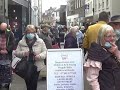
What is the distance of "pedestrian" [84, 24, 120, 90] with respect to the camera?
510 cm

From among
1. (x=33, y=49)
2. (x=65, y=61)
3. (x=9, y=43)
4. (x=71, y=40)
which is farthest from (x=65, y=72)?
(x=71, y=40)

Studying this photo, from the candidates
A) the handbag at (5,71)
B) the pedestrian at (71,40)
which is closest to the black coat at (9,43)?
the handbag at (5,71)

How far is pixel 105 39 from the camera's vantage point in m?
5.21

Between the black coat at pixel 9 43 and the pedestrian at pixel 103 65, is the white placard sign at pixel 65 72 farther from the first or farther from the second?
the black coat at pixel 9 43

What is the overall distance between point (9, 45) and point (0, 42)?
30cm

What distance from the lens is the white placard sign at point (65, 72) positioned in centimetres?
645

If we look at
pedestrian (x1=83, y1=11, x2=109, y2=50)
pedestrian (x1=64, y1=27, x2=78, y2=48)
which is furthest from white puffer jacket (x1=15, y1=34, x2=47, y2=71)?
pedestrian (x1=64, y1=27, x2=78, y2=48)

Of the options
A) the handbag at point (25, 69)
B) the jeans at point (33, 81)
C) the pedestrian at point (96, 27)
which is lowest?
the jeans at point (33, 81)

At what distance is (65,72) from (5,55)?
2.92m

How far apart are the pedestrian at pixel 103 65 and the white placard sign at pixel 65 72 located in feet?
4.02

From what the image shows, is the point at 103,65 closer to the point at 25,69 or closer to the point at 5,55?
the point at 25,69

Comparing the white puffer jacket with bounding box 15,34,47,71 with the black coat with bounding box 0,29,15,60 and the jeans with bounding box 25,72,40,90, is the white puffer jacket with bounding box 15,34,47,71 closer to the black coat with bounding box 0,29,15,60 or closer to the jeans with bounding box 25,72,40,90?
the jeans with bounding box 25,72,40,90

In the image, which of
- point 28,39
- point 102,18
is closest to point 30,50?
point 28,39

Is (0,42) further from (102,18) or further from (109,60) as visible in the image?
(109,60)
